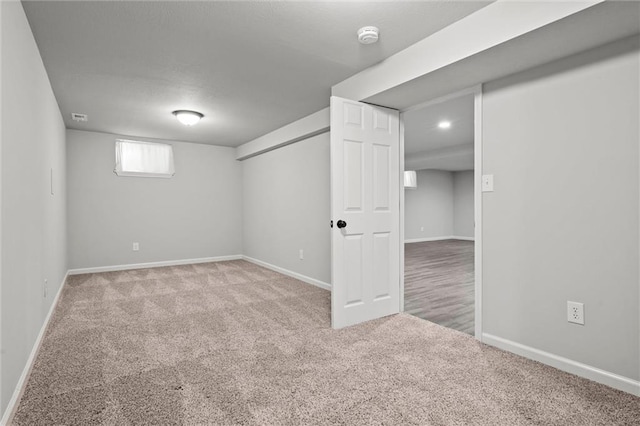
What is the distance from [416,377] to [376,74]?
228 centimetres

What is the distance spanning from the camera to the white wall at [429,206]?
10086 millimetres

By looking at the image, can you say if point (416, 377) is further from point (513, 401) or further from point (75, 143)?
point (75, 143)

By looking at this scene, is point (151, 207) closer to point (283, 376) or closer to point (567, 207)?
point (283, 376)

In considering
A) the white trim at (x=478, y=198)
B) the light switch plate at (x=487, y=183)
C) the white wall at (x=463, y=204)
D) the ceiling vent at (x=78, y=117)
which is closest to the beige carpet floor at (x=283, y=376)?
the white trim at (x=478, y=198)

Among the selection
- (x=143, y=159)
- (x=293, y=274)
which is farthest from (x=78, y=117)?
(x=293, y=274)

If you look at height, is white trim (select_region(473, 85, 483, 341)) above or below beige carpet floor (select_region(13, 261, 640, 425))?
above

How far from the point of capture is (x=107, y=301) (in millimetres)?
3688

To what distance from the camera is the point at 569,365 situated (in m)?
2.07

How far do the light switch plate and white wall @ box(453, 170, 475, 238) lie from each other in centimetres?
855

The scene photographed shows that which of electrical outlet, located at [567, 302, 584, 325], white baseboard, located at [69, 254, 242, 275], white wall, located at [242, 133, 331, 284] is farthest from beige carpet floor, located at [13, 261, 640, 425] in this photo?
white baseboard, located at [69, 254, 242, 275]

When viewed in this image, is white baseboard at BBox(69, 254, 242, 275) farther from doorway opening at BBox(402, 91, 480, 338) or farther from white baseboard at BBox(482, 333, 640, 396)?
white baseboard at BBox(482, 333, 640, 396)

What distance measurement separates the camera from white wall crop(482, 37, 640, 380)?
6.09 feet

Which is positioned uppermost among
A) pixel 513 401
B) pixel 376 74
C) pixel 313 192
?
pixel 376 74

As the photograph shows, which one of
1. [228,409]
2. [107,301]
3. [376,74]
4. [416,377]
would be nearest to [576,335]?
[416,377]
